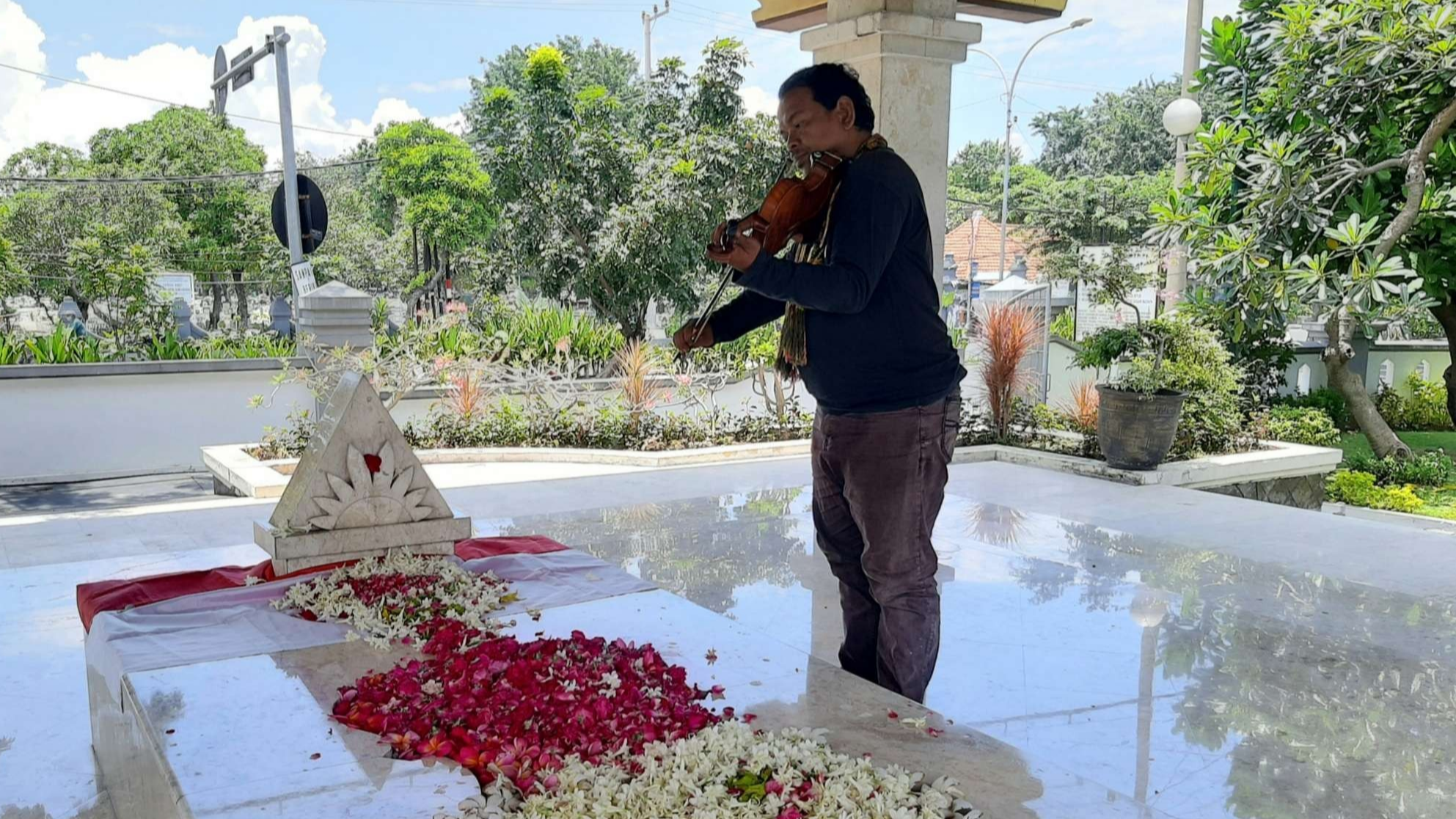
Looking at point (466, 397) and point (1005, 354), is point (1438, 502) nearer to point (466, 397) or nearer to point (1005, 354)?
point (1005, 354)

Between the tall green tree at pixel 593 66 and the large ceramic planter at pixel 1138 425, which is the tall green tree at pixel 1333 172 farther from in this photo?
the tall green tree at pixel 593 66

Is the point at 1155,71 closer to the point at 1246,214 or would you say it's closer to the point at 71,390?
the point at 1246,214

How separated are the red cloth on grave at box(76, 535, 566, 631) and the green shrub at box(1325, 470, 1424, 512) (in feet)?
22.0

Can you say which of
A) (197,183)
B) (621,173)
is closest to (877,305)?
(621,173)

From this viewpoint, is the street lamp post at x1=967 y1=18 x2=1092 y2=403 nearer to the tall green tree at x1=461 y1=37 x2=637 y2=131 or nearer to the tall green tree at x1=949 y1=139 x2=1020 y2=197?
the tall green tree at x1=949 y1=139 x2=1020 y2=197

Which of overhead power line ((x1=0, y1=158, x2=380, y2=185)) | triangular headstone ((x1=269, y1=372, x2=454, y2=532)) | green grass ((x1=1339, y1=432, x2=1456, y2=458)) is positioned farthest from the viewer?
overhead power line ((x1=0, y1=158, x2=380, y2=185))

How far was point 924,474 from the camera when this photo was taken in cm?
232

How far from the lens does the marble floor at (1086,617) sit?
243 cm

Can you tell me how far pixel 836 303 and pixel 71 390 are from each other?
26.6 feet

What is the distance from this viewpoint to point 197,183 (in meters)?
16.0

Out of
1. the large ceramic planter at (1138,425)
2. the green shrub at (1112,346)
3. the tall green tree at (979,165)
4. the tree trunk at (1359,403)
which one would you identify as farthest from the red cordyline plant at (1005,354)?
the tall green tree at (979,165)

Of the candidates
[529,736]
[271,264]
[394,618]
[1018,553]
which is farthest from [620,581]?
[271,264]

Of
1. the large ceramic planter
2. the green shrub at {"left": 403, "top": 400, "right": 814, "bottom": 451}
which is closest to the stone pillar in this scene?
the large ceramic planter

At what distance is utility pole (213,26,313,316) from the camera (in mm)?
8734
